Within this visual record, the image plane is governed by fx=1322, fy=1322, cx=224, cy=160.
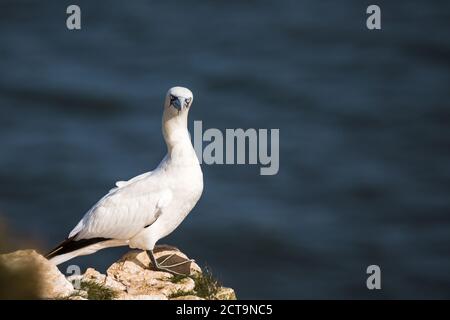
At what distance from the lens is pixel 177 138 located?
766 inches

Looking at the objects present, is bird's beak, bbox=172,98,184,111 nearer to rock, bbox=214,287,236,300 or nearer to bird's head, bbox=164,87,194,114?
bird's head, bbox=164,87,194,114

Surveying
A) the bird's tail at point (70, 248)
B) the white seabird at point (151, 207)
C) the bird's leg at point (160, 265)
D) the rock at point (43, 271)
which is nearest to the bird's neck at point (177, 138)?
the white seabird at point (151, 207)

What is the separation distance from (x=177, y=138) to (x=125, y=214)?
1.35m

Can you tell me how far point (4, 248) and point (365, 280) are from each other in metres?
23.2

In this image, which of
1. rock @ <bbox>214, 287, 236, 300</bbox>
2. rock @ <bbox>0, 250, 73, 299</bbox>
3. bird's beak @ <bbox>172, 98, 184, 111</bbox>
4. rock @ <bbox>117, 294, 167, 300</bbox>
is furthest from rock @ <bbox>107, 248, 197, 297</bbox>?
bird's beak @ <bbox>172, 98, 184, 111</bbox>

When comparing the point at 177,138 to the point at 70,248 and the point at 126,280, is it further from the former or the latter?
the point at 126,280

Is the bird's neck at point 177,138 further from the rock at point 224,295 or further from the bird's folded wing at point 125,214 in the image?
the rock at point 224,295

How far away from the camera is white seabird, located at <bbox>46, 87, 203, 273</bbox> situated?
63.0 feet

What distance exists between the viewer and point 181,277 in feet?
60.6

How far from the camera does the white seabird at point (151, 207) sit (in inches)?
756

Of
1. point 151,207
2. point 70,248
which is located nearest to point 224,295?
point 151,207

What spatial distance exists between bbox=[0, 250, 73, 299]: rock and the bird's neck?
3172 mm

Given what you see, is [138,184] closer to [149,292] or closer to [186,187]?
[186,187]
